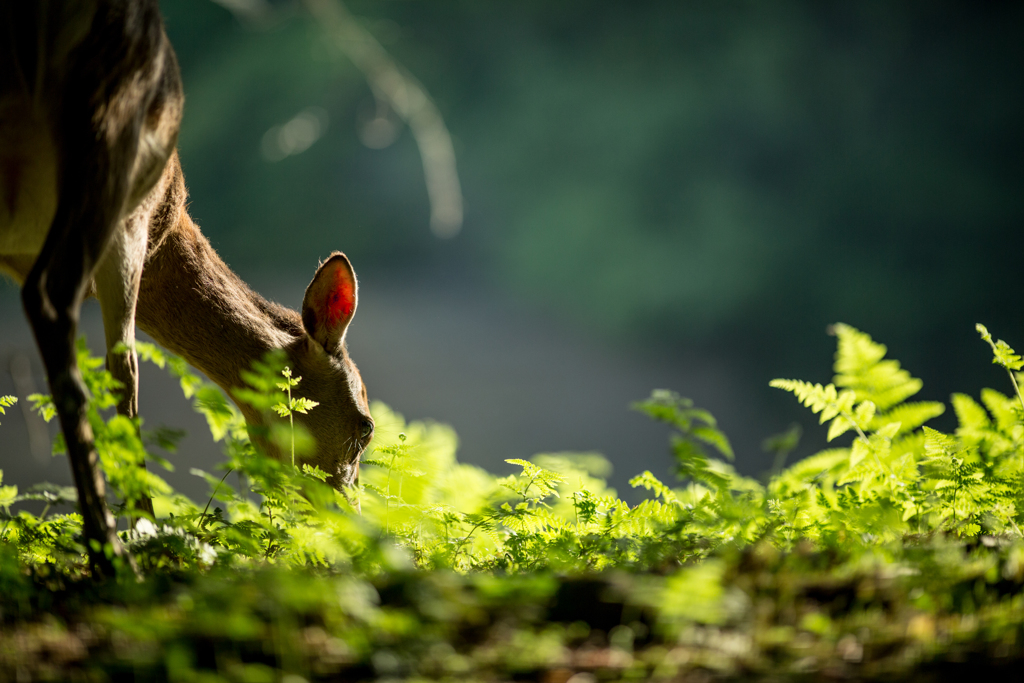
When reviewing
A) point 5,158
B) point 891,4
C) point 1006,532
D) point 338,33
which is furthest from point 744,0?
point 5,158

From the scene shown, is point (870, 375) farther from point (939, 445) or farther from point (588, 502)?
point (588, 502)

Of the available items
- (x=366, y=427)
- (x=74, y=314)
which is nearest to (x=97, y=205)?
(x=74, y=314)

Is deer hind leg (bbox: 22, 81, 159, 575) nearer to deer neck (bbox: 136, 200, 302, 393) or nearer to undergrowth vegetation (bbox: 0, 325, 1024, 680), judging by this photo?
undergrowth vegetation (bbox: 0, 325, 1024, 680)

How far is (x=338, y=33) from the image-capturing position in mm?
2531

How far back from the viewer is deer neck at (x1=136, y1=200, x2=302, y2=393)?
323 centimetres

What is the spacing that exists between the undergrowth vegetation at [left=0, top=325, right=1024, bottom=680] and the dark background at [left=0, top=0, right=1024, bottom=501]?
18.4 ft

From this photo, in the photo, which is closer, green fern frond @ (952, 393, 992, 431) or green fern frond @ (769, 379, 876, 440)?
green fern frond @ (769, 379, 876, 440)

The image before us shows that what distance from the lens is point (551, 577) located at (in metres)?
1.37

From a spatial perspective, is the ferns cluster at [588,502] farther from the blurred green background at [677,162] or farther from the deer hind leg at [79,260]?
the blurred green background at [677,162]

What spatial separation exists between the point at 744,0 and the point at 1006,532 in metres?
7.62

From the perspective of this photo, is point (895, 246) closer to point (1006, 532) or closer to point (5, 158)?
point (1006, 532)

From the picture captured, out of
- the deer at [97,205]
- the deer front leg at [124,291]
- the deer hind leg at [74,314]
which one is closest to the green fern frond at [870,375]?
the deer at [97,205]

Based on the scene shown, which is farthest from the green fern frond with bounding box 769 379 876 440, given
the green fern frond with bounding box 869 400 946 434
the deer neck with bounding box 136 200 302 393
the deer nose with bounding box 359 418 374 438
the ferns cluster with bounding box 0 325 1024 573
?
the deer neck with bounding box 136 200 302 393

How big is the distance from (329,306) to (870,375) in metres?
2.59
